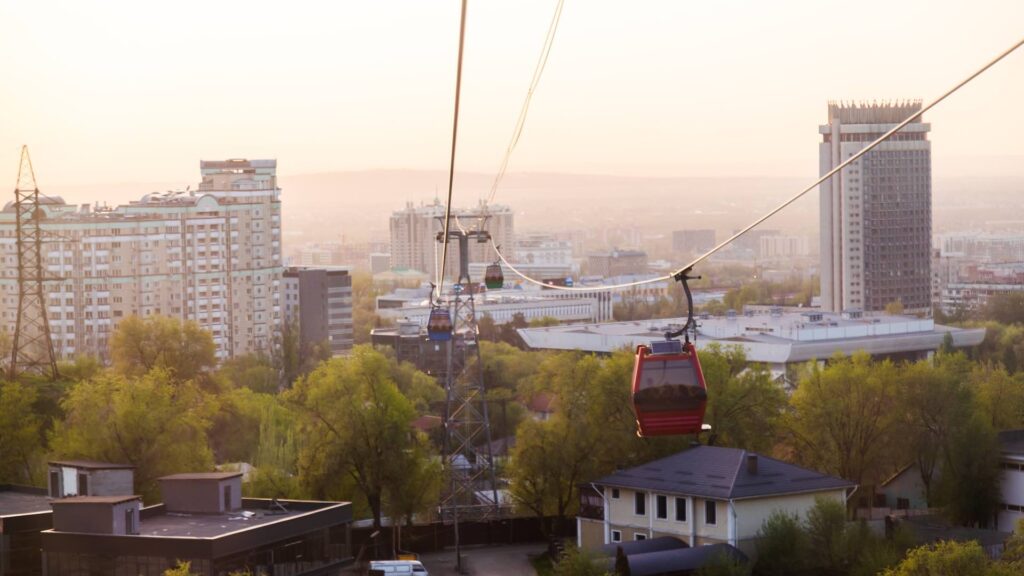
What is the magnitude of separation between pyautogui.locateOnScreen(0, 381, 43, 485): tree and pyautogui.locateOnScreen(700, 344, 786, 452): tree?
47.1 feet

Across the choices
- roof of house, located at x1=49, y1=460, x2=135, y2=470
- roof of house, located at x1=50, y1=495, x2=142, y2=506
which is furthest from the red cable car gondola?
roof of house, located at x1=49, y1=460, x2=135, y2=470

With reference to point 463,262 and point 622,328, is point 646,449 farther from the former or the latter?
point 622,328

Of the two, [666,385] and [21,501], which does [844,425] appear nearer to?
[21,501]

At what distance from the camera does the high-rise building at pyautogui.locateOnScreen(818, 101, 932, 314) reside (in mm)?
119125

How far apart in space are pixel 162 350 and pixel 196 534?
25417 millimetres

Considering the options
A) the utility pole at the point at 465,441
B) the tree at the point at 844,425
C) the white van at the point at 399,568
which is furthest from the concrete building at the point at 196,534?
the tree at the point at 844,425

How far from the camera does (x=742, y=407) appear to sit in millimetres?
39094

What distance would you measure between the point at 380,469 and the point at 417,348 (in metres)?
46.9

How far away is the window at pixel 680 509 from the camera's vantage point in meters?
31.0

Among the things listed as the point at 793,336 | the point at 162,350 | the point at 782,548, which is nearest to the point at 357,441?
the point at 782,548

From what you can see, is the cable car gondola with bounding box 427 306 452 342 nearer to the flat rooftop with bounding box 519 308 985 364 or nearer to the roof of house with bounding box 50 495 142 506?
the roof of house with bounding box 50 495 142 506

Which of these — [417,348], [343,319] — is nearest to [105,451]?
[417,348]

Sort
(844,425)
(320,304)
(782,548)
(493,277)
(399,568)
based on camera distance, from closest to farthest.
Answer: (782,548), (399,568), (493,277), (844,425), (320,304)

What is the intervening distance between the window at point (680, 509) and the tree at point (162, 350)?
76.0 feet
